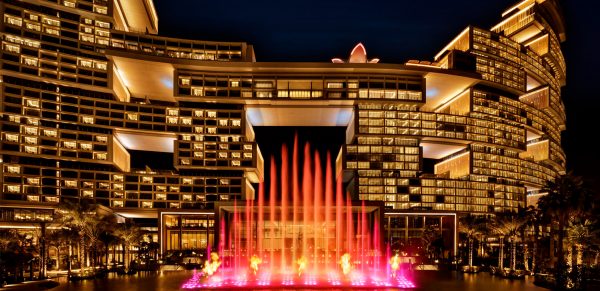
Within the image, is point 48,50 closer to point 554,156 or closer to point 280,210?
point 280,210

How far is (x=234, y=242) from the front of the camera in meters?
99.8

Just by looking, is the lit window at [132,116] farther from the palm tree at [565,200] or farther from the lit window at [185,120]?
the palm tree at [565,200]

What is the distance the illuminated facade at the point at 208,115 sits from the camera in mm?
93500

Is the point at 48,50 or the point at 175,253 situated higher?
the point at 48,50

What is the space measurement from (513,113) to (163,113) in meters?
76.8

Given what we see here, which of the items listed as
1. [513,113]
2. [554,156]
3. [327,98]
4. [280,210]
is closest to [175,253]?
[280,210]

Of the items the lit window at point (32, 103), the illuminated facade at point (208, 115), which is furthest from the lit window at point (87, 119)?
the lit window at point (32, 103)

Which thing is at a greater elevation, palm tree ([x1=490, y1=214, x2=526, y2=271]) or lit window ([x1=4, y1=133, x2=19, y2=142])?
lit window ([x1=4, y1=133, x2=19, y2=142])

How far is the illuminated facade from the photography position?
Result: 307 ft

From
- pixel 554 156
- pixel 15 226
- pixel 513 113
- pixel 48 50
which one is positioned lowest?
pixel 15 226

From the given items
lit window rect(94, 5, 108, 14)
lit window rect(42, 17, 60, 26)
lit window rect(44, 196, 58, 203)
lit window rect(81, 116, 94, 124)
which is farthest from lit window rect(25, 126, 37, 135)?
lit window rect(94, 5, 108, 14)

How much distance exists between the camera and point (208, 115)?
10888 cm

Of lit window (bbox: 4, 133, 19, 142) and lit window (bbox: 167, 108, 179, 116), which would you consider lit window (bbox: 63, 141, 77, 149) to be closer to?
lit window (bbox: 4, 133, 19, 142)

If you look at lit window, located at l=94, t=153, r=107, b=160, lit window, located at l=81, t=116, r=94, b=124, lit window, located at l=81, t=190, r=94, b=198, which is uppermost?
lit window, located at l=81, t=116, r=94, b=124
